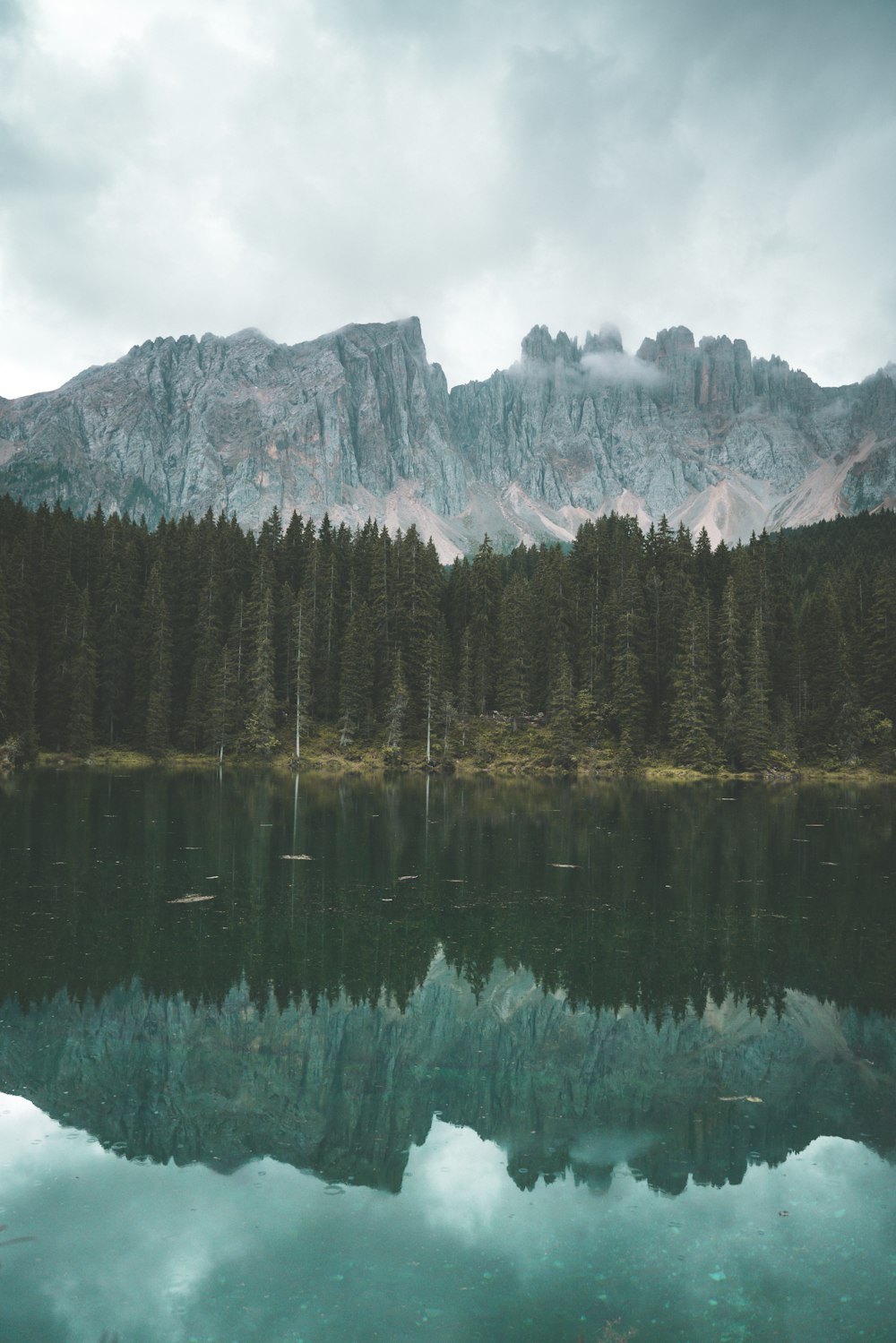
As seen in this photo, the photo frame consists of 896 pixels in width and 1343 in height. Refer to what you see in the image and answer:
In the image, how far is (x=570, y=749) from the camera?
8894 centimetres

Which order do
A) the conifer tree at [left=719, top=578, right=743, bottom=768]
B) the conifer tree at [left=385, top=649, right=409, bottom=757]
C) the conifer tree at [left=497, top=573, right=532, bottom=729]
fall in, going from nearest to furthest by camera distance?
the conifer tree at [left=719, top=578, right=743, bottom=768], the conifer tree at [left=385, top=649, right=409, bottom=757], the conifer tree at [left=497, top=573, right=532, bottom=729]

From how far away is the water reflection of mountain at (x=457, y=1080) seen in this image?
35.9 ft

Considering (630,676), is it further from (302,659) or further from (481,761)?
(302,659)

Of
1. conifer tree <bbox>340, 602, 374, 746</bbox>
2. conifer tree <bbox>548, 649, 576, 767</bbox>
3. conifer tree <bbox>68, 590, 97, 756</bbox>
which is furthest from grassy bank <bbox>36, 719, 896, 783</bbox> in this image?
conifer tree <bbox>340, 602, 374, 746</bbox>

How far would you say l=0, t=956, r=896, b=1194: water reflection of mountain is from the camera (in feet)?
35.9

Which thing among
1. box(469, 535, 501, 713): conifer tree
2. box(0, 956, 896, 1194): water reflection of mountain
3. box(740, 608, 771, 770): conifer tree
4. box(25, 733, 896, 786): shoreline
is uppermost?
box(469, 535, 501, 713): conifer tree

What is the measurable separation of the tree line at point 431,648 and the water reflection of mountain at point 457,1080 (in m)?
70.9

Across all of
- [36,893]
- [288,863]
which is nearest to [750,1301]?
[36,893]

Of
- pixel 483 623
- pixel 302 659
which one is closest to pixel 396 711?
pixel 302 659

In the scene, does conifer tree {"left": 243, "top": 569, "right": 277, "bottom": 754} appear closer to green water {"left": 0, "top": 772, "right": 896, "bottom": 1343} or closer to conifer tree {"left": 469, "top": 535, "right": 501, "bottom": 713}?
conifer tree {"left": 469, "top": 535, "right": 501, "bottom": 713}

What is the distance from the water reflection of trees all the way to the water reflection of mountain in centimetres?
107

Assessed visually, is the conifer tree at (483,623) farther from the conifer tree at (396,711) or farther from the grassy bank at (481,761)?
the conifer tree at (396,711)

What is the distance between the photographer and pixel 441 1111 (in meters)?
11.9

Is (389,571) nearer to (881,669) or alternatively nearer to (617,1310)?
(881,669)
